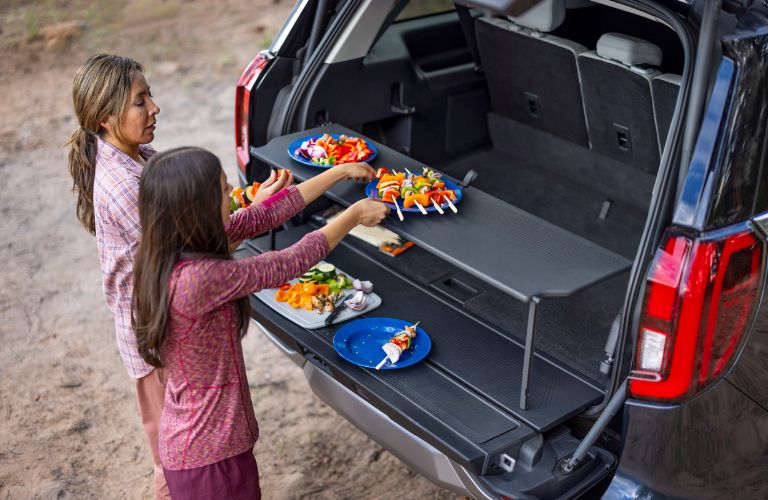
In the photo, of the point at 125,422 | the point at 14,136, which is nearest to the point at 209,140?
the point at 14,136

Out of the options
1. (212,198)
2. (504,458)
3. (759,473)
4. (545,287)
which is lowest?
(759,473)

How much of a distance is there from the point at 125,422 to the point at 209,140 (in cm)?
287

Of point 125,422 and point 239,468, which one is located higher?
point 239,468

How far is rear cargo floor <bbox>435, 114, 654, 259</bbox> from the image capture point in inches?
146

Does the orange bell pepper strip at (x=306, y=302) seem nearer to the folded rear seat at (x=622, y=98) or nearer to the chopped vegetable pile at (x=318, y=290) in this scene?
the chopped vegetable pile at (x=318, y=290)

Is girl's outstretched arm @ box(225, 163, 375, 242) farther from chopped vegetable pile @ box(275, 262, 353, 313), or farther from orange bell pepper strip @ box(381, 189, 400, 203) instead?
chopped vegetable pile @ box(275, 262, 353, 313)

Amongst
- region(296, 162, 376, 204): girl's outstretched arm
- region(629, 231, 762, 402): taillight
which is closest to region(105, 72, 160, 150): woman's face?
region(296, 162, 376, 204): girl's outstretched arm

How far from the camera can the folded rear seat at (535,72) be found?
3613mm

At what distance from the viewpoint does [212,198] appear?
2072 mm

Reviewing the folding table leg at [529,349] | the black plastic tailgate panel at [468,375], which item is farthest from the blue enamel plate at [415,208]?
the folding table leg at [529,349]

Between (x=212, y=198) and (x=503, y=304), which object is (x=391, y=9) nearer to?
(x=503, y=304)

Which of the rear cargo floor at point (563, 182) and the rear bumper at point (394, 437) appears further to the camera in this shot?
the rear cargo floor at point (563, 182)

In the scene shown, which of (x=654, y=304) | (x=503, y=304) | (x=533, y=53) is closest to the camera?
(x=654, y=304)

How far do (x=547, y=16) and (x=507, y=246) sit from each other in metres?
1.42
